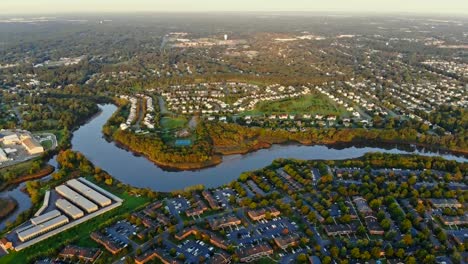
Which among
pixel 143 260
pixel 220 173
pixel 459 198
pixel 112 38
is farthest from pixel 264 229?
pixel 112 38

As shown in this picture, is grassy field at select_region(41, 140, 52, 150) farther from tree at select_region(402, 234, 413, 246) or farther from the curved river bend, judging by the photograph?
tree at select_region(402, 234, 413, 246)

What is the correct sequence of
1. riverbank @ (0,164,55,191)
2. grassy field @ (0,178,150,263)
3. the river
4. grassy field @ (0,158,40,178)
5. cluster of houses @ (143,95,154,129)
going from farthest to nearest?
1. cluster of houses @ (143,95,154,129)
2. grassy field @ (0,158,40,178)
3. riverbank @ (0,164,55,191)
4. the river
5. grassy field @ (0,178,150,263)

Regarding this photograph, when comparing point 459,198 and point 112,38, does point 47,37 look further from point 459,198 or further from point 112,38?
point 459,198

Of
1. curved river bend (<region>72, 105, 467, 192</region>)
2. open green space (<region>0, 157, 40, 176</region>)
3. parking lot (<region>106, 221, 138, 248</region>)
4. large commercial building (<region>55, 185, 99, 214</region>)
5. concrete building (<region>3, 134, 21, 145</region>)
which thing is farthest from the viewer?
concrete building (<region>3, 134, 21, 145</region>)

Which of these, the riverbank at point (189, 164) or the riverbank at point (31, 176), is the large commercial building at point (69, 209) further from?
the riverbank at point (189, 164)

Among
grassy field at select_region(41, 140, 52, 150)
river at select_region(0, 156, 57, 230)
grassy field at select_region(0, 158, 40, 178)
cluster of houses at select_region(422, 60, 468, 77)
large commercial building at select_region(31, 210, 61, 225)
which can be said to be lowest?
river at select_region(0, 156, 57, 230)

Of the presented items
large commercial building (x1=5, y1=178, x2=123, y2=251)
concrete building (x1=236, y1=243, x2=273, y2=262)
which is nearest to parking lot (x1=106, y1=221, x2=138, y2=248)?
large commercial building (x1=5, y1=178, x2=123, y2=251)
